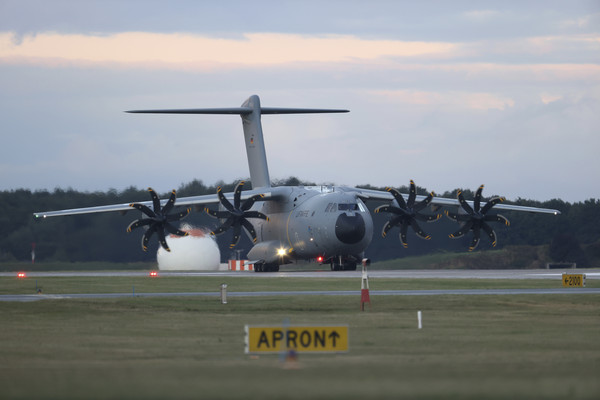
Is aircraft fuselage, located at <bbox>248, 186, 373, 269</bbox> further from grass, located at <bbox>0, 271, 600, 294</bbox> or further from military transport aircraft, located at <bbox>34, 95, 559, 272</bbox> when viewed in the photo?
grass, located at <bbox>0, 271, 600, 294</bbox>

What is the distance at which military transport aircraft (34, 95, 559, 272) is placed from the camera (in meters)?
53.6

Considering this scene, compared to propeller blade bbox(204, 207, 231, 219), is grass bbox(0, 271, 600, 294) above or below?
below

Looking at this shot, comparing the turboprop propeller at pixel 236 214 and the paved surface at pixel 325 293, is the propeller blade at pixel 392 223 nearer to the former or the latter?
the turboprop propeller at pixel 236 214

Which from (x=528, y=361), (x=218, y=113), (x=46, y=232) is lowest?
(x=528, y=361)

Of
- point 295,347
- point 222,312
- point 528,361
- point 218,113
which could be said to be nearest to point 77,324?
point 222,312

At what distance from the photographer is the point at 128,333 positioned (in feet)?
80.2

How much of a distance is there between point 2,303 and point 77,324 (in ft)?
25.6

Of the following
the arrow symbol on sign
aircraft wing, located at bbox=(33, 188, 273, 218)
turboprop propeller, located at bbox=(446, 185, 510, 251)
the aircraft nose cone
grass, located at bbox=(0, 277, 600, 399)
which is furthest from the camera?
turboprop propeller, located at bbox=(446, 185, 510, 251)

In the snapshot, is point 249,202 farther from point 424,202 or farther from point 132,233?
point 132,233

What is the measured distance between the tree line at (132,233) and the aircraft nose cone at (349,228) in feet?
48.3

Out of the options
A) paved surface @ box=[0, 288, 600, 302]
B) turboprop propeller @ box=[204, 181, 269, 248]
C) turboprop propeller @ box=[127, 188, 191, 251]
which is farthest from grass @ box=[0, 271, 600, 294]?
turboprop propeller @ box=[204, 181, 269, 248]

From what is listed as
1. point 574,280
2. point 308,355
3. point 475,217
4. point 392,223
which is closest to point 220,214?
point 392,223

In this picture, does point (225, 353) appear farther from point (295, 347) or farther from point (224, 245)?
point (224, 245)

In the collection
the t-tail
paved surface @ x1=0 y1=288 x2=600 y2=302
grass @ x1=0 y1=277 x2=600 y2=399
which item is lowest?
grass @ x1=0 y1=277 x2=600 y2=399
